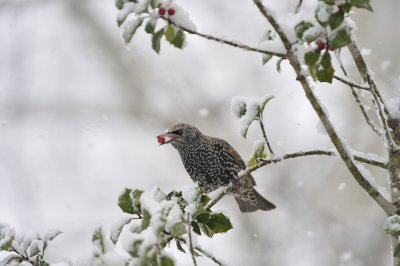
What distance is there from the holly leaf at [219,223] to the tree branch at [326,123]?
0.47 m

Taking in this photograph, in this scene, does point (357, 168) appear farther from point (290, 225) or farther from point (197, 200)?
point (290, 225)

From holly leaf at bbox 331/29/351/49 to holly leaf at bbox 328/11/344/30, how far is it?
4cm

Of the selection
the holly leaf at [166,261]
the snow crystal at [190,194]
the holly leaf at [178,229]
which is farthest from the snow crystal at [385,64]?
the holly leaf at [166,261]

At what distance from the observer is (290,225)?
31.5ft

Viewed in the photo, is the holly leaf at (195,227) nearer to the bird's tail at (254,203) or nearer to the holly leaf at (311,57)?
→ the holly leaf at (311,57)

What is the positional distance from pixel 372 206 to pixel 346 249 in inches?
28.8

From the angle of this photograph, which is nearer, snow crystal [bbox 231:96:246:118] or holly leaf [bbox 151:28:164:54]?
holly leaf [bbox 151:28:164:54]

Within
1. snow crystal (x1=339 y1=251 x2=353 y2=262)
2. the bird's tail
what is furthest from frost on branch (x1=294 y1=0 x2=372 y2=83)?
snow crystal (x1=339 y1=251 x2=353 y2=262)

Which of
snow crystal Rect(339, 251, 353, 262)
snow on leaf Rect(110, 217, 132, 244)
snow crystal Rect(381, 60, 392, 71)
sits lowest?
snow on leaf Rect(110, 217, 132, 244)

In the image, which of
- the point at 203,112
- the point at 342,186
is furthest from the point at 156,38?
the point at 342,186

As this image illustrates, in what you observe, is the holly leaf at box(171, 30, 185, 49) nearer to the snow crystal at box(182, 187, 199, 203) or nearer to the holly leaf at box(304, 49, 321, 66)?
the holly leaf at box(304, 49, 321, 66)

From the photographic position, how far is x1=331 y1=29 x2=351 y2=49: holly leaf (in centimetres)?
179

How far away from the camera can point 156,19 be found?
200 centimetres

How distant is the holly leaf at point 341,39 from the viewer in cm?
179
